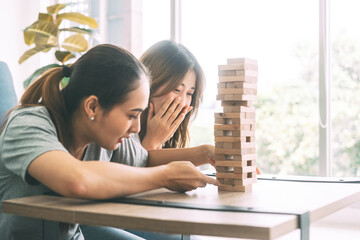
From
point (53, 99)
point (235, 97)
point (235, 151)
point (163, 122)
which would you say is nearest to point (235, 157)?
point (235, 151)

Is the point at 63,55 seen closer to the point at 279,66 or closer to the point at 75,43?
the point at 75,43

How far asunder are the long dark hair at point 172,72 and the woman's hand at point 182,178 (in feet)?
2.41

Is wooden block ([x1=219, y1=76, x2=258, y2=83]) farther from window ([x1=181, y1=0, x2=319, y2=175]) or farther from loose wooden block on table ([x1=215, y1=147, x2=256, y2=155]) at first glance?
window ([x1=181, y1=0, x2=319, y2=175])

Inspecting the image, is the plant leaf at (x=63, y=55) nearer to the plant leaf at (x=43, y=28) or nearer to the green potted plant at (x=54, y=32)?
the green potted plant at (x=54, y=32)

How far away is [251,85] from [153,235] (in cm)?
72

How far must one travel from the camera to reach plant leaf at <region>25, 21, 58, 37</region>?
3.39 meters

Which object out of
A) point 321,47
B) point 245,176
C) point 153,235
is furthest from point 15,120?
point 321,47

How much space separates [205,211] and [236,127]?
1.22 feet

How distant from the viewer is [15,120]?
1134mm

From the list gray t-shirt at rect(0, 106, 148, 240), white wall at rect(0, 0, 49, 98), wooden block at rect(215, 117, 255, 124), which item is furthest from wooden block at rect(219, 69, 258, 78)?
white wall at rect(0, 0, 49, 98)

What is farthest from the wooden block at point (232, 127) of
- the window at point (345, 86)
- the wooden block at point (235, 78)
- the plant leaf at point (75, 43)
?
the plant leaf at point (75, 43)

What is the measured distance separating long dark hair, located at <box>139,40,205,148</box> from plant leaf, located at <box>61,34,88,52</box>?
1.62m

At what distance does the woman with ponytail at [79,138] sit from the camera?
1004mm

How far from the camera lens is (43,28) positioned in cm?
342
